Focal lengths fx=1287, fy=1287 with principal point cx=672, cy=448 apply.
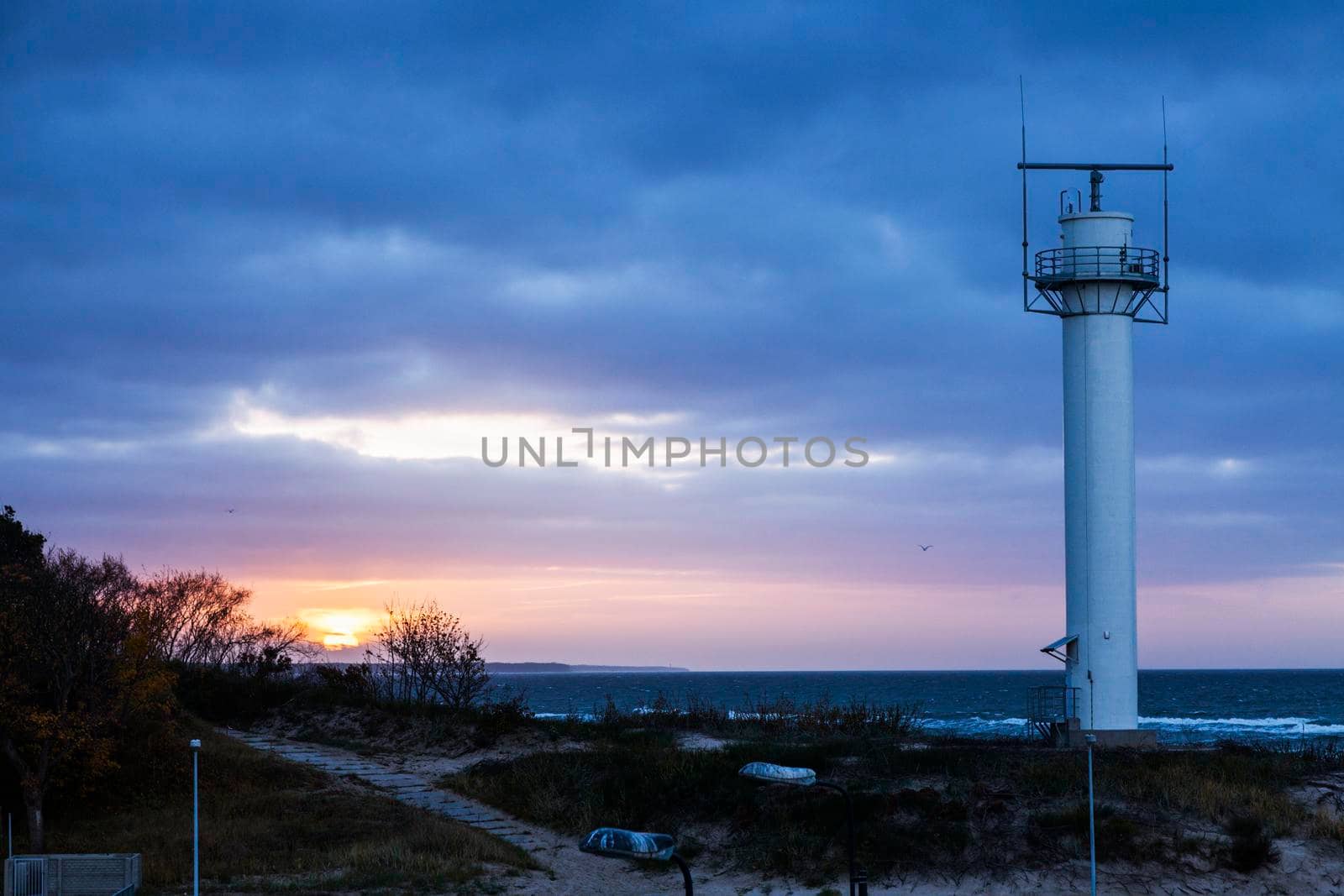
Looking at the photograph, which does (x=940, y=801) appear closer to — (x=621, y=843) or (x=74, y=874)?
(x=621, y=843)

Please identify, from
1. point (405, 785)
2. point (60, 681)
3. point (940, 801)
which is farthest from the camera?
point (405, 785)

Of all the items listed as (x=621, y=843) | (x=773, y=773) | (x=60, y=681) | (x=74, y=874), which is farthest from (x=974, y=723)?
(x=621, y=843)

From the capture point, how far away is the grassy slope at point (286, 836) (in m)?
20.0

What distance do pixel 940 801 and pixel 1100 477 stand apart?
9.51 meters

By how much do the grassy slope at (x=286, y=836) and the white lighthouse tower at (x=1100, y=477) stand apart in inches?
514

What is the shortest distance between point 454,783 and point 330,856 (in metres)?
7.50

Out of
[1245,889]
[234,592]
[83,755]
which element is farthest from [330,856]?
[234,592]

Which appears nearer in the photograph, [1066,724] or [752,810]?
[752,810]

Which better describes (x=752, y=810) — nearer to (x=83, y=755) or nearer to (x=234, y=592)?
(x=83, y=755)

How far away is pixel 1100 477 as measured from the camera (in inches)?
1102

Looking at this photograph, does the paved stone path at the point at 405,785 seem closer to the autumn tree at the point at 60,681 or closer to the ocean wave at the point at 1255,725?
the autumn tree at the point at 60,681

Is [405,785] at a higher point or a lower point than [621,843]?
lower

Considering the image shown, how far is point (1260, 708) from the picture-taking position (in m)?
79.2

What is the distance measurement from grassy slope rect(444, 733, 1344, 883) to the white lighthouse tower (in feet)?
7.64
